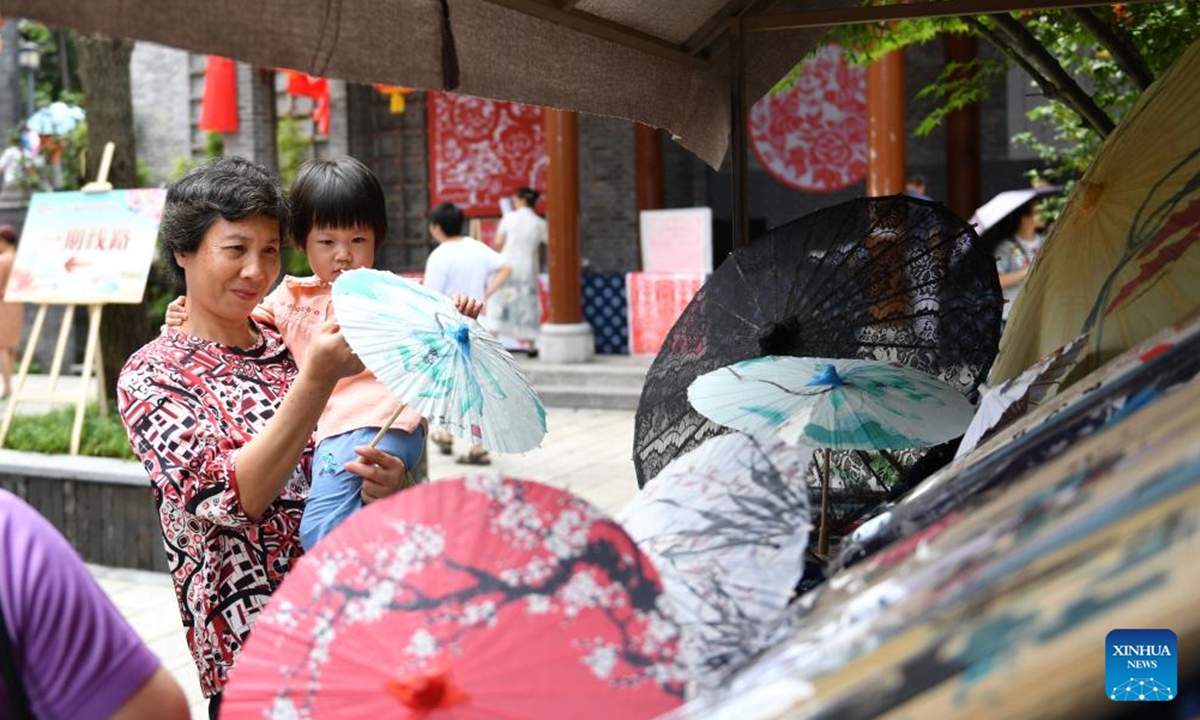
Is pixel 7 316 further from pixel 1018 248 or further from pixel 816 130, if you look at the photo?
pixel 1018 248

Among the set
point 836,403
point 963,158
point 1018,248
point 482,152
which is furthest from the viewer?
point 482,152

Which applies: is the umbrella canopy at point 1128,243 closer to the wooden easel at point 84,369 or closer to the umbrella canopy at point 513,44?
the umbrella canopy at point 513,44

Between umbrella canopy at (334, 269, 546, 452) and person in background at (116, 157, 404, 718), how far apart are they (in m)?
0.13

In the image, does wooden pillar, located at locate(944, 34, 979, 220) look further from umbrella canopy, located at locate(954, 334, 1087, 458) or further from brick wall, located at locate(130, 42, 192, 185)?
umbrella canopy, located at locate(954, 334, 1087, 458)

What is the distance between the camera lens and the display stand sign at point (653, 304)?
10.8 m

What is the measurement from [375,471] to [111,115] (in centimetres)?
653

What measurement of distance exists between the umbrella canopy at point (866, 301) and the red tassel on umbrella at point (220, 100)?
12.4 metres

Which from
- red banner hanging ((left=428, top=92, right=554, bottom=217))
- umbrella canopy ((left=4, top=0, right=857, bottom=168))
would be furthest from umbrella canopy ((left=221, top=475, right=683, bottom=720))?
red banner hanging ((left=428, top=92, right=554, bottom=217))

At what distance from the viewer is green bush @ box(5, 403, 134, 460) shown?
→ 665cm

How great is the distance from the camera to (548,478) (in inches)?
301

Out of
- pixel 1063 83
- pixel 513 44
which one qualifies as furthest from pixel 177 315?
pixel 1063 83

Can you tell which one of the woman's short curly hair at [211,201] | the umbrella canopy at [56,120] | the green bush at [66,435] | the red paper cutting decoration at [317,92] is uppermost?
the red paper cutting decoration at [317,92]

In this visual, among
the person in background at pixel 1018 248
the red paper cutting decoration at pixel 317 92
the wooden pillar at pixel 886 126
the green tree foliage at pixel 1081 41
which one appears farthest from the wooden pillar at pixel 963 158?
the red paper cutting decoration at pixel 317 92

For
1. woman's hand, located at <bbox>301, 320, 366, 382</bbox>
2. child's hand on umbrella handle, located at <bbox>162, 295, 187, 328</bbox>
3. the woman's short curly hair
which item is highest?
the woman's short curly hair
